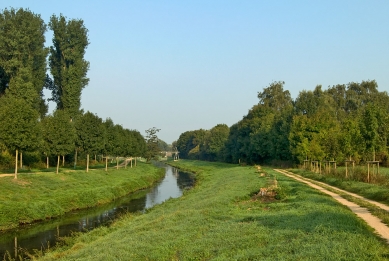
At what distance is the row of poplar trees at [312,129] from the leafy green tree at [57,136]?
Result: 99.1 feet

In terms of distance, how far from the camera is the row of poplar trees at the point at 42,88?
3534 cm

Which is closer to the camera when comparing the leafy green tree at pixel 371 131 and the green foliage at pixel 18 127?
the green foliage at pixel 18 127

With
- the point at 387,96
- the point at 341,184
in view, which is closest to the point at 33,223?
the point at 341,184

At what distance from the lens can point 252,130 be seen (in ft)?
309

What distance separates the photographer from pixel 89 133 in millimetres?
50531

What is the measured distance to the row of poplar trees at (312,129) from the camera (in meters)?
38.3

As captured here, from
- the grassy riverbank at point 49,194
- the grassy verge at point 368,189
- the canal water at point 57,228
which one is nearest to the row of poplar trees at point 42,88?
the grassy riverbank at point 49,194

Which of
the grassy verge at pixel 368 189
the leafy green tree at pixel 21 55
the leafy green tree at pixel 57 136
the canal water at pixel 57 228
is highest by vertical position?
the leafy green tree at pixel 21 55

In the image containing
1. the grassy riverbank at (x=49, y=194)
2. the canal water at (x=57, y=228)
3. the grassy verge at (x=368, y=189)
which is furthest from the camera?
the grassy riverbank at (x=49, y=194)

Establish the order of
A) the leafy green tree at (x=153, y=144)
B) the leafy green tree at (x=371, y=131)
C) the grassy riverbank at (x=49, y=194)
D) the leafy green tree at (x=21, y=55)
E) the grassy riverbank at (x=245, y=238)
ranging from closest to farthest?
the grassy riverbank at (x=245, y=238), the grassy riverbank at (x=49, y=194), the leafy green tree at (x=371, y=131), the leafy green tree at (x=21, y=55), the leafy green tree at (x=153, y=144)

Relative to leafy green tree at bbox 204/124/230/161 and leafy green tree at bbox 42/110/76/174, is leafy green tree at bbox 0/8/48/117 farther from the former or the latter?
leafy green tree at bbox 204/124/230/161

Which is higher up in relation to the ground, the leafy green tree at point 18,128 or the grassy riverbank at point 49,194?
the leafy green tree at point 18,128

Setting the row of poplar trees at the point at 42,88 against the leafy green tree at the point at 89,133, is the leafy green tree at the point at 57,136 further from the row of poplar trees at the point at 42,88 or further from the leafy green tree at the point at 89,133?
the leafy green tree at the point at 89,133

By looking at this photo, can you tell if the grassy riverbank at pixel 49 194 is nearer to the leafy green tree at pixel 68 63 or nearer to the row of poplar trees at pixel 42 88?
the row of poplar trees at pixel 42 88
